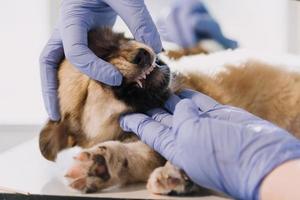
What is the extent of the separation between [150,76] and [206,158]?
299mm

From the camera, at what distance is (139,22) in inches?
38.0

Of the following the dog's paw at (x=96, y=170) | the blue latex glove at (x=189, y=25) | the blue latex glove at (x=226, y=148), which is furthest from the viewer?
the blue latex glove at (x=189, y=25)

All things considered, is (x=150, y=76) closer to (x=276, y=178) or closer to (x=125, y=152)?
(x=125, y=152)

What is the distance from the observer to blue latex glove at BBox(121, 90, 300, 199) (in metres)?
0.68

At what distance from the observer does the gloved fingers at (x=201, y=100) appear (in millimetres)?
929

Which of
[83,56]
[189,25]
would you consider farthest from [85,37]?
[189,25]

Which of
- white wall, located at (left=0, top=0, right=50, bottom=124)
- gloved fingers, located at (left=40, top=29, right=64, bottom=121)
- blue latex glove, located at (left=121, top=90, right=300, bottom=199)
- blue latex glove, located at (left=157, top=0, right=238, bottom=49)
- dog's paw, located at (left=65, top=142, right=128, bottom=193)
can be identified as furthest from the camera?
white wall, located at (left=0, top=0, right=50, bottom=124)

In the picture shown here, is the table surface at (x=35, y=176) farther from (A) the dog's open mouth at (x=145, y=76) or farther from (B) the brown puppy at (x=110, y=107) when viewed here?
(A) the dog's open mouth at (x=145, y=76)

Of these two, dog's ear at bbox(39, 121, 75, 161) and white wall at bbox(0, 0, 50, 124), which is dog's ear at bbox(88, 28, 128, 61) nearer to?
dog's ear at bbox(39, 121, 75, 161)

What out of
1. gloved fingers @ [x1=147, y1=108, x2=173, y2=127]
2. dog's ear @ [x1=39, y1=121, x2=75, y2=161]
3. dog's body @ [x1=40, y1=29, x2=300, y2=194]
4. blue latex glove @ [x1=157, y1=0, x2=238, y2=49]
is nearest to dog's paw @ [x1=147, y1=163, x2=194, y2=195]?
dog's body @ [x1=40, y1=29, x2=300, y2=194]

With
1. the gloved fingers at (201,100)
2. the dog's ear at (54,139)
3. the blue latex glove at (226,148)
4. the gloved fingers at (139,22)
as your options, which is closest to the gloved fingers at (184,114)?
the blue latex glove at (226,148)

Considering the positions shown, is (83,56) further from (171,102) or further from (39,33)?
(39,33)

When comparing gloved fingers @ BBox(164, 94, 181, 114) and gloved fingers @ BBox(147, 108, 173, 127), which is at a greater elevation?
gloved fingers @ BBox(164, 94, 181, 114)

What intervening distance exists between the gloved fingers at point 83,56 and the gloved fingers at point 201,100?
6.0 inches
